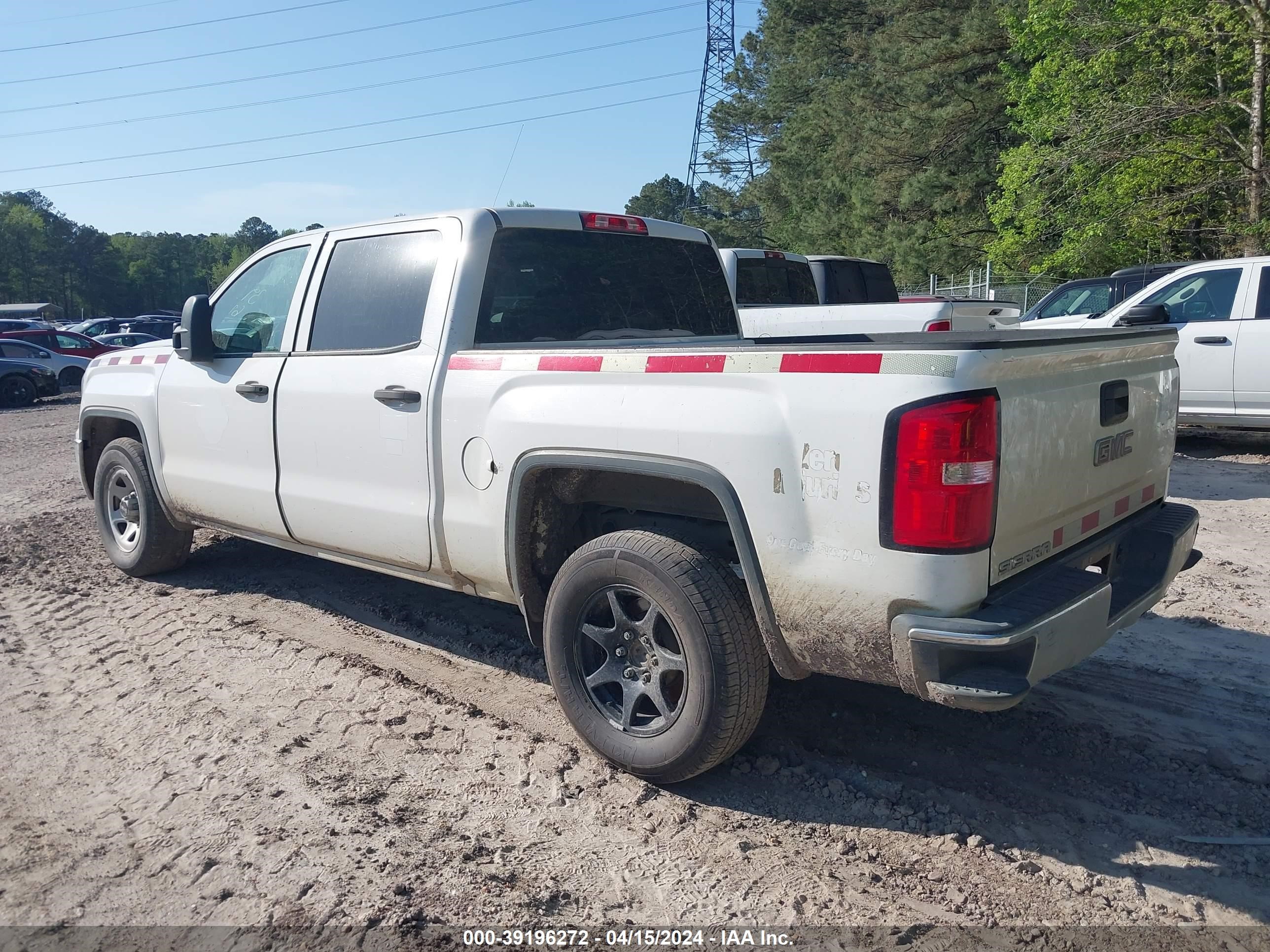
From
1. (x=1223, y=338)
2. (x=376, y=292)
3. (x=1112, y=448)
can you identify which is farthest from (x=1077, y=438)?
(x=1223, y=338)

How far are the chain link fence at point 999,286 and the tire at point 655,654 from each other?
23.1m

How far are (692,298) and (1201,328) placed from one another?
7029 mm

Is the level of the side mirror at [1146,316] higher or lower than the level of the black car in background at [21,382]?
higher

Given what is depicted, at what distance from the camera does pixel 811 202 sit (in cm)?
4694

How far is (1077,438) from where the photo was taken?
10.4ft

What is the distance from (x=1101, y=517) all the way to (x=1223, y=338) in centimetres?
734

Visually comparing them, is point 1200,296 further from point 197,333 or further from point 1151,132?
point 1151,132

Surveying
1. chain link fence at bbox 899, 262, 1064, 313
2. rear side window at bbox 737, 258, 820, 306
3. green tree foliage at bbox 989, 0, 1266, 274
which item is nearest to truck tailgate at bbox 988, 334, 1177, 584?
rear side window at bbox 737, 258, 820, 306

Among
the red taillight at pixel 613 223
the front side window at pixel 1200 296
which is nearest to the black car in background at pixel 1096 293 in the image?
the front side window at pixel 1200 296

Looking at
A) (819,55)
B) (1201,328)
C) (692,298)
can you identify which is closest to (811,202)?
(819,55)

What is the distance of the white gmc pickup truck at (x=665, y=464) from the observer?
9.05 ft

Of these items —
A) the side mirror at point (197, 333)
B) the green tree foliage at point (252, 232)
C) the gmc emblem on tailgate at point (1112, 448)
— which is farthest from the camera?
the green tree foliage at point (252, 232)

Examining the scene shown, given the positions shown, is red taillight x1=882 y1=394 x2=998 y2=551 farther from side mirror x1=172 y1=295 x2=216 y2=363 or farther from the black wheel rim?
side mirror x1=172 y1=295 x2=216 y2=363

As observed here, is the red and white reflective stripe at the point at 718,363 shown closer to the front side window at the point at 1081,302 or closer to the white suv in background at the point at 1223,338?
the white suv in background at the point at 1223,338
